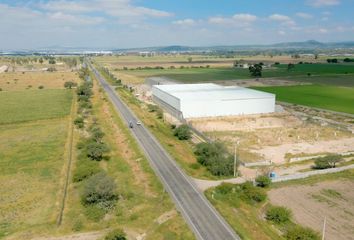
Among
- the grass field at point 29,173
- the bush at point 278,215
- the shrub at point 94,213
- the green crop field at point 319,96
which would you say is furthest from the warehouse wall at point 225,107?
the bush at point 278,215

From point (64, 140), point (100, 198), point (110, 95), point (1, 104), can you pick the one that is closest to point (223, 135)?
point (64, 140)

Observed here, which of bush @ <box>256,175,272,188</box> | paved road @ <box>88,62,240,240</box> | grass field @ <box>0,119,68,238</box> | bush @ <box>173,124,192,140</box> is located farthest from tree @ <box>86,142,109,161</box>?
bush @ <box>256,175,272,188</box>

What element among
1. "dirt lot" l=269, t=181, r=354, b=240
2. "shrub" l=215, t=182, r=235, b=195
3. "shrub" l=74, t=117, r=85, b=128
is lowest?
"dirt lot" l=269, t=181, r=354, b=240

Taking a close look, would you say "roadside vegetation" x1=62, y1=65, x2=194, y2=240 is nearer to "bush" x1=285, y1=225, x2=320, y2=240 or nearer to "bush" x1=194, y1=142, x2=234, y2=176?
"bush" x1=194, y1=142, x2=234, y2=176

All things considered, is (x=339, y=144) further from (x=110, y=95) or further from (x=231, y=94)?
(x=110, y=95)

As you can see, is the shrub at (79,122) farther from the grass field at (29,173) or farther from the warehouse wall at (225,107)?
the warehouse wall at (225,107)

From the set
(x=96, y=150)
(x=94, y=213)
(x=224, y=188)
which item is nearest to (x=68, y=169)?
(x=96, y=150)

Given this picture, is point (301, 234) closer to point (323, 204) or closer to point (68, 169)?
point (323, 204)
